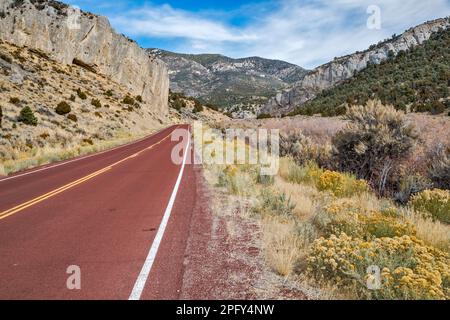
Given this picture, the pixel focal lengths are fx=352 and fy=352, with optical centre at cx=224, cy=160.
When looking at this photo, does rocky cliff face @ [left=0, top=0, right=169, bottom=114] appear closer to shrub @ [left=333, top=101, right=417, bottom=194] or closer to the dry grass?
shrub @ [left=333, top=101, right=417, bottom=194]

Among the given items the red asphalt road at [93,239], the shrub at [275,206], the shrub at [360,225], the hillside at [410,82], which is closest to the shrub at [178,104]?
the hillside at [410,82]

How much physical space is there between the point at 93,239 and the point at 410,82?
1789 inches

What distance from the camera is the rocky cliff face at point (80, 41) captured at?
52.0 m

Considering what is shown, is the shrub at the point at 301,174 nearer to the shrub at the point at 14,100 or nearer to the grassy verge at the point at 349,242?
the grassy verge at the point at 349,242

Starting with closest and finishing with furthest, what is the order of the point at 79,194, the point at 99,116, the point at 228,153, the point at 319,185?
the point at 319,185 → the point at 79,194 → the point at 228,153 → the point at 99,116

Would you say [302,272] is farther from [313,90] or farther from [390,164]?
[313,90]

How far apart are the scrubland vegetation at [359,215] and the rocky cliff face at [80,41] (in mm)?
52726

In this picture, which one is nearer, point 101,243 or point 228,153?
point 101,243

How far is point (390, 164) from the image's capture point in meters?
10.8

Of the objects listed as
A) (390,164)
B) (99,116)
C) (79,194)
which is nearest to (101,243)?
(79,194)

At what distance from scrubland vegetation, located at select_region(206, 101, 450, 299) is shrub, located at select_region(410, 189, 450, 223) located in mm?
21

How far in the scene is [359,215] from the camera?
603 cm
